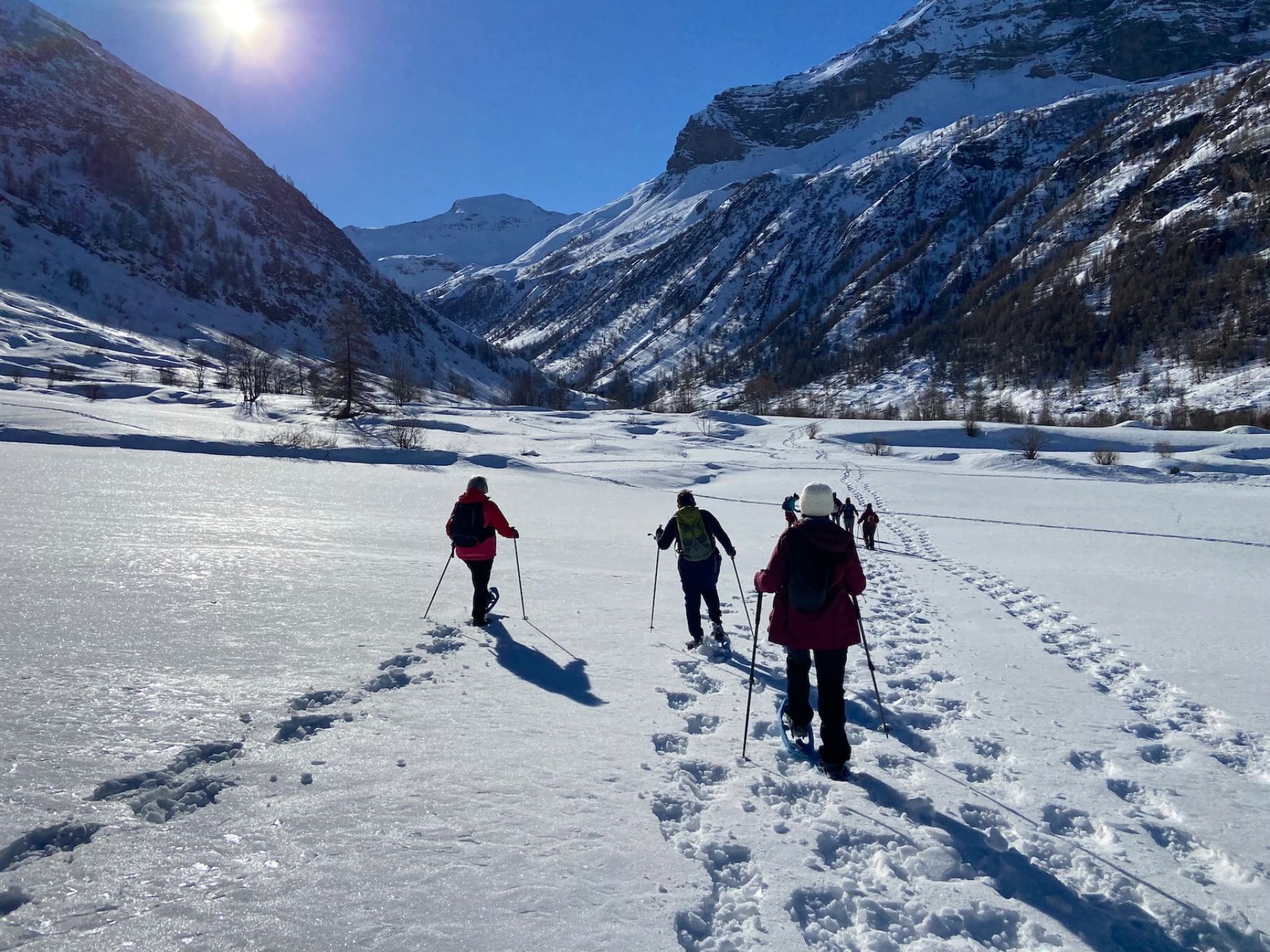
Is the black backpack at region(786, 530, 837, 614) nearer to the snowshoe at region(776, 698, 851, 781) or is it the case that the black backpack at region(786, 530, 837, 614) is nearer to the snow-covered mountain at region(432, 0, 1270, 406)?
the snowshoe at region(776, 698, 851, 781)

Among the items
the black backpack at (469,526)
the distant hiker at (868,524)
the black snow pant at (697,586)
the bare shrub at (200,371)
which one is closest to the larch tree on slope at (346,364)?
the bare shrub at (200,371)

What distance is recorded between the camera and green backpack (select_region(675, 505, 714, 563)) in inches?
296

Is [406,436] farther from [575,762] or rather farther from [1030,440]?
[1030,440]

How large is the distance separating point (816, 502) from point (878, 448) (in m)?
40.4

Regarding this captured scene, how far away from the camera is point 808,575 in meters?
4.49

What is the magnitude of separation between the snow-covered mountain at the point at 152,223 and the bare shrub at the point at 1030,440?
262ft

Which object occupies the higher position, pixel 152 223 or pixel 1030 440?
pixel 152 223

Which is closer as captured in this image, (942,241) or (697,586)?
(697,586)

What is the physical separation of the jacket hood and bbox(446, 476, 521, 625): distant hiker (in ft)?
13.5

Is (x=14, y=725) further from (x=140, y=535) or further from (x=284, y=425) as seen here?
(x=284, y=425)

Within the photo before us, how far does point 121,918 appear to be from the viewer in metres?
2.83

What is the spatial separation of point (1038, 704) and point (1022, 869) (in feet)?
9.27

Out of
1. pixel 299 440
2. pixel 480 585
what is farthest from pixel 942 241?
pixel 480 585

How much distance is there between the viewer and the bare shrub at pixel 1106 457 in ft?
111
